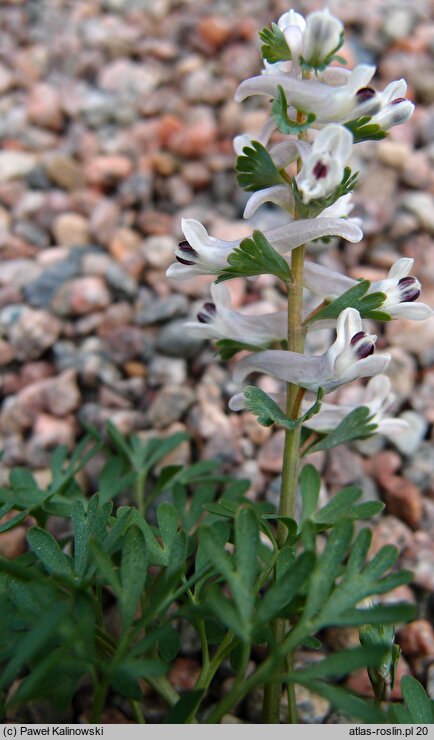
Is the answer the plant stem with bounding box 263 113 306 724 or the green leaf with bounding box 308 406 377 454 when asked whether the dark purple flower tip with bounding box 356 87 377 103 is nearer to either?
the plant stem with bounding box 263 113 306 724

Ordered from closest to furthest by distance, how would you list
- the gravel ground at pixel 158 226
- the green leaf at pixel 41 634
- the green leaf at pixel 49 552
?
the green leaf at pixel 41 634
the green leaf at pixel 49 552
the gravel ground at pixel 158 226

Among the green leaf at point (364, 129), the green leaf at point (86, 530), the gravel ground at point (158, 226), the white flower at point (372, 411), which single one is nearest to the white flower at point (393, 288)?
the white flower at point (372, 411)

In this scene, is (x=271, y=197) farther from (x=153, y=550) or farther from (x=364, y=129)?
(x=153, y=550)

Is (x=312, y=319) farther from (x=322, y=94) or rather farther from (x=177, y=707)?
(x=177, y=707)

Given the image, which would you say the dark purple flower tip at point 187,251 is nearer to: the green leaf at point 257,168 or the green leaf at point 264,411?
the green leaf at point 257,168

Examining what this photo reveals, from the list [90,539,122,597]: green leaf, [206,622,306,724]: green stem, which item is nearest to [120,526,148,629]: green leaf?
[90,539,122,597]: green leaf
